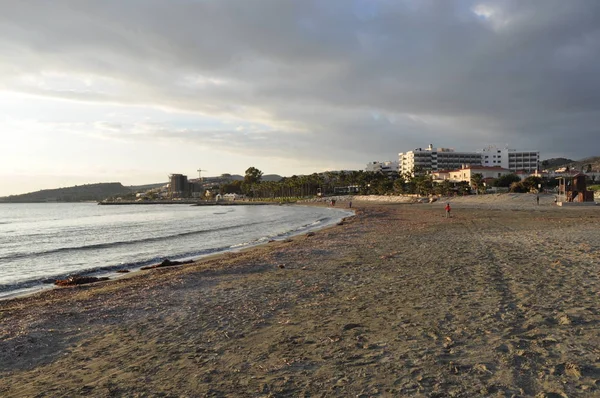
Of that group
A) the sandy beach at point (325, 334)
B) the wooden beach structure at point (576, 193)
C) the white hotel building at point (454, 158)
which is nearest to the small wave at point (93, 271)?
the sandy beach at point (325, 334)

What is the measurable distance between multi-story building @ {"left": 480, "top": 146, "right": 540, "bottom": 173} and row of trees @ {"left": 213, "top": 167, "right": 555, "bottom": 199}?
3922cm

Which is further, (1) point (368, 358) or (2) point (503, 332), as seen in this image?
(2) point (503, 332)

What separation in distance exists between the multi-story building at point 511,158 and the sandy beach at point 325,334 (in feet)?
543

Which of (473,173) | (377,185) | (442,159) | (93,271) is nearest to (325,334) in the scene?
(93,271)

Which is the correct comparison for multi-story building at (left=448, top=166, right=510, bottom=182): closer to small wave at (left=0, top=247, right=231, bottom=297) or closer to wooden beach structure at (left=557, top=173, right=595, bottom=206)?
wooden beach structure at (left=557, top=173, right=595, bottom=206)

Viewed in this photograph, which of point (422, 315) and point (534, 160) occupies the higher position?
point (534, 160)

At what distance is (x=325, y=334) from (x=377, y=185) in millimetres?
137048

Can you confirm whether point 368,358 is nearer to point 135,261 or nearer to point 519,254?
point 519,254

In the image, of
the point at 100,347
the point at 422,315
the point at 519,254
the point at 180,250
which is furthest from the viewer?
the point at 180,250

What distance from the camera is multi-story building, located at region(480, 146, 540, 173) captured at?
158 m

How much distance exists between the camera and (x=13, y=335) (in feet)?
26.0

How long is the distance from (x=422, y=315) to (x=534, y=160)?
587 feet

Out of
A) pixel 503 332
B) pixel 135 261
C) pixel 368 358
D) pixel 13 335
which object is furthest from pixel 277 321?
pixel 135 261

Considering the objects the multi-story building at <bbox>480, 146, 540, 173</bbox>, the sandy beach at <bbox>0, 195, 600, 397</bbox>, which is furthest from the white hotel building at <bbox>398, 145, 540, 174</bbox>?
the sandy beach at <bbox>0, 195, 600, 397</bbox>
